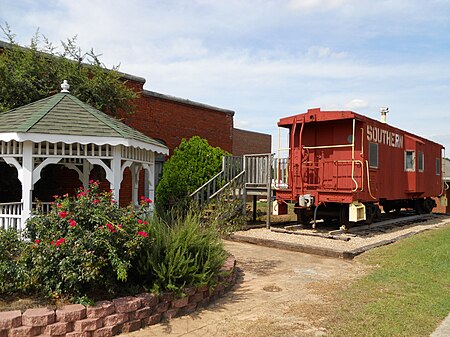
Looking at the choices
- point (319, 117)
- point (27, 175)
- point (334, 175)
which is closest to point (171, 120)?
point (319, 117)

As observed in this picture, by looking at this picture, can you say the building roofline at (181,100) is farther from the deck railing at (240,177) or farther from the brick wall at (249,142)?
the brick wall at (249,142)

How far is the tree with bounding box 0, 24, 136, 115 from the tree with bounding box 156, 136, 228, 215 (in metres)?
2.89

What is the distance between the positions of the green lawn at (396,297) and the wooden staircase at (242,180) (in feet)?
17.5

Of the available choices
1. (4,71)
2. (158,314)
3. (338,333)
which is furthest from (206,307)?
(4,71)

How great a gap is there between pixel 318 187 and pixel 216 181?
3.50m

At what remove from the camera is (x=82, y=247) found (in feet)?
16.4

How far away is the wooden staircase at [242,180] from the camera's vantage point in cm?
1402

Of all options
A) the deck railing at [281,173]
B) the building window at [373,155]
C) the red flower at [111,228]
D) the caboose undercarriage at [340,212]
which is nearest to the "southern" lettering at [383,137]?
the building window at [373,155]

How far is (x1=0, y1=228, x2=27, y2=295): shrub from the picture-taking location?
507 centimetres

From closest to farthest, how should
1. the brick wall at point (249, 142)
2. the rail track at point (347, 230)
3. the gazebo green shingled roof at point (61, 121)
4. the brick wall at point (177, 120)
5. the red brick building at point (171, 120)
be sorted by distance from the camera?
the gazebo green shingled roof at point (61, 121) → the rail track at point (347, 230) → the red brick building at point (171, 120) → the brick wall at point (177, 120) → the brick wall at point (249, 142)

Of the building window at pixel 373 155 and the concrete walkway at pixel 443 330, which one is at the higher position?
the building window at pixel 373 155

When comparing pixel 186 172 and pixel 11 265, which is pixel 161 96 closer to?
pixel 186 172

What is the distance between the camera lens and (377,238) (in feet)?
41.2

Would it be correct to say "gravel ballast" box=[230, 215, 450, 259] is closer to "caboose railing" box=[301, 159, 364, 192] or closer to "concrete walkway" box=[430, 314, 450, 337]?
"caboose railing" box=[301, 159, 364, 192]
